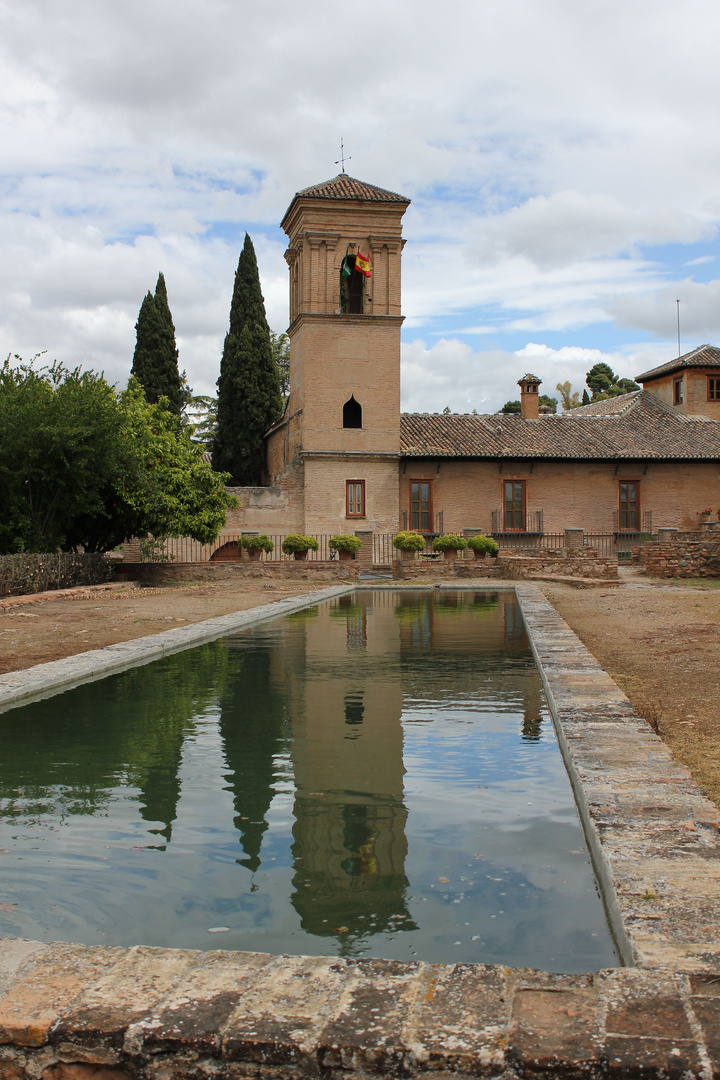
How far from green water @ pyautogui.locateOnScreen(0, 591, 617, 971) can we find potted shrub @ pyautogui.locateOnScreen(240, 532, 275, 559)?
21631 millimetres

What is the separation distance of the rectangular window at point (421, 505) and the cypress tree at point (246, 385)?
9665mm

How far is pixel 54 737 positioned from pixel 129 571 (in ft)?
66.0

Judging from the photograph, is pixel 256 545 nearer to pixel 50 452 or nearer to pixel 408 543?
pixel 408 543

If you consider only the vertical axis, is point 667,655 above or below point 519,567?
below

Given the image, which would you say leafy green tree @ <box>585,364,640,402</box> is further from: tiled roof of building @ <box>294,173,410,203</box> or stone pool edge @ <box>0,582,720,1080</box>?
stone pool edge @ <box>0,582,720,1080</box>

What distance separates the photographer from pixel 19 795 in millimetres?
4938

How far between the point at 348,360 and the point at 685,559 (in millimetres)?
14086

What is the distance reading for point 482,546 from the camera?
29391 millimetres

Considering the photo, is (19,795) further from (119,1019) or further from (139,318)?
(139,318)

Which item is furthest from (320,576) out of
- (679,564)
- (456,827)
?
(456,827)

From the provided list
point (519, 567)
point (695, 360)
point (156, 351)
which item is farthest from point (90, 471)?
point (695, 360)

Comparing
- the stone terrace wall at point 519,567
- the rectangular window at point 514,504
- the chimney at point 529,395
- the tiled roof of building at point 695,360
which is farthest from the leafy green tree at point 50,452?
the tiled roof of building at point 695,360

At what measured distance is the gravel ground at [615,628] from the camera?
6551 millimetres

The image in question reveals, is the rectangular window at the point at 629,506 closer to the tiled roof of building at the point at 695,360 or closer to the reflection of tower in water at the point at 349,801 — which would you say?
the tiled roof of building at the point at 695,360
